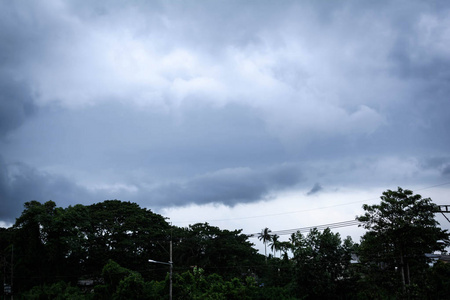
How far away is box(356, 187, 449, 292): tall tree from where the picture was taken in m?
30.4

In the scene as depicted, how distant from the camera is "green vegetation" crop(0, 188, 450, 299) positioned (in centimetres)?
3114

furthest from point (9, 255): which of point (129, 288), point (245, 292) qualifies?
point (245, 292)

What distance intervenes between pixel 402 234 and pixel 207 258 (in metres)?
24.5

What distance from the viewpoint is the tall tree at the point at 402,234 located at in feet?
99.7

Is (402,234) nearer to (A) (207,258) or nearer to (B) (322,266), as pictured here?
(B) (322,266)

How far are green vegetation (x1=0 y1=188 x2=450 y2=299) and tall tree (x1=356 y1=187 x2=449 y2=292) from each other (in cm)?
8

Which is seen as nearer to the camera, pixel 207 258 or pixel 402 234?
pixel 402 234

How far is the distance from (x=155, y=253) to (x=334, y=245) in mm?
27318

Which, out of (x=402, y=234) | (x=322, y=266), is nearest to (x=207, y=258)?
(x=322, y=266)

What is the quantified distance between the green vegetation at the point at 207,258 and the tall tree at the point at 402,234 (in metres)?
0.08

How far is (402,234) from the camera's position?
3078cm

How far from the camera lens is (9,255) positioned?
48688 mm

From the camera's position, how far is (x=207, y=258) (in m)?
46.4

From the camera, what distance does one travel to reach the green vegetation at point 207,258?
31141 mm
